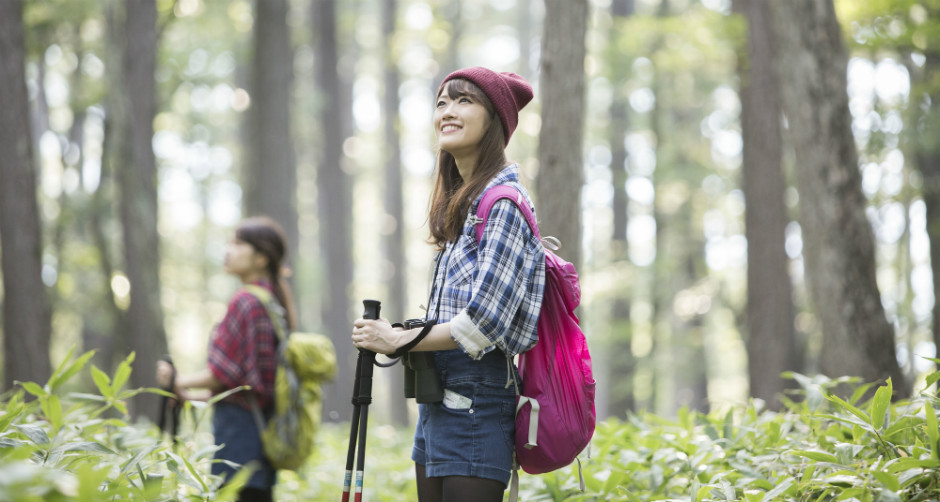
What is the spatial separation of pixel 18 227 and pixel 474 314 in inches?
285

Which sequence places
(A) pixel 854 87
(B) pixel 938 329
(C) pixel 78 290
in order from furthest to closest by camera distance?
(C) pixel 78 290 < (A) pixel 854 87 < (B) pixel 938 329

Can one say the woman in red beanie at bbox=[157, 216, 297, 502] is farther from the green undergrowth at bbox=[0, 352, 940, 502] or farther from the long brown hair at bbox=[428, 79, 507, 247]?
the long brown hair at bbox=[428, 79, 507, 247]

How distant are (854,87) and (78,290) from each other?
14.8 metres

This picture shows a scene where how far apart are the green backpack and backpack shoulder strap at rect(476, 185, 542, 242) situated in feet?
7.38

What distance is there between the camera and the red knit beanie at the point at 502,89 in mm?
2961

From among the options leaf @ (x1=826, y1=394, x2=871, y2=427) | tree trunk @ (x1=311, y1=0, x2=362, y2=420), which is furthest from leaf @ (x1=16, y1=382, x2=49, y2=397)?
tree trunk @ (x1=311, y1=0, x2=362, y2=420)

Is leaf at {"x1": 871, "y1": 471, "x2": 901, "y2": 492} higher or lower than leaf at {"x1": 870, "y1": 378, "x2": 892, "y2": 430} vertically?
lower

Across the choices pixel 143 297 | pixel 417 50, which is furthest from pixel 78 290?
pixel 417 50

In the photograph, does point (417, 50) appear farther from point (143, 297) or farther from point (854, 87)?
point (143, 297)

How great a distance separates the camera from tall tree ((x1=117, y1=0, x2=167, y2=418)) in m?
9.70

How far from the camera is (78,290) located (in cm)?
1554

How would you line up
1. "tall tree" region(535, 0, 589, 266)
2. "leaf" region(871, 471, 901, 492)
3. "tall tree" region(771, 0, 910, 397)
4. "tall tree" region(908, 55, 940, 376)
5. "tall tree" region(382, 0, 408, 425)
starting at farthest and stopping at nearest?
"tall tree" region(382, 0, 408, 425), "tall tree" region(908, 55, 940, 376), "tall tree" region(771, 0, 910, 397), "tall tree" region(535, 0, 589, 266), "leaf" region(871, 471, 901, 492)

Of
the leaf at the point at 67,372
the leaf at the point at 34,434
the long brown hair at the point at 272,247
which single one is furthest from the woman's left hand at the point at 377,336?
the long brown hair at the point at 272,247

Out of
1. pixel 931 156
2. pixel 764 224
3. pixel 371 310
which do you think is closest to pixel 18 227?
pixel 371 310
